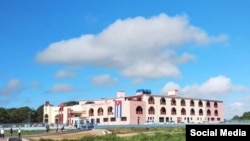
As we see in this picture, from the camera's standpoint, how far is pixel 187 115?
120 metres

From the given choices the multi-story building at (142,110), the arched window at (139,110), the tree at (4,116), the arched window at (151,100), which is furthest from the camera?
the tree at (4,116)

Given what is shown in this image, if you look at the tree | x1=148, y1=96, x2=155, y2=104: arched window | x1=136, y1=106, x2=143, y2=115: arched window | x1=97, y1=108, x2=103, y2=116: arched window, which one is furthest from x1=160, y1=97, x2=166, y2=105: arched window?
the tree

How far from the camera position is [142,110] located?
106500mm

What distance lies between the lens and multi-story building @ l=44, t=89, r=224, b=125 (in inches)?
4108

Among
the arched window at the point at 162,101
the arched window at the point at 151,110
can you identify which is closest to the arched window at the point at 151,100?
the arched window at the point at 151,110

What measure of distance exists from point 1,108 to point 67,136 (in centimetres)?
10969

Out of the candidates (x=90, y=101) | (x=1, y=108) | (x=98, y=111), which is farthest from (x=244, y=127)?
(x=1, y=108)

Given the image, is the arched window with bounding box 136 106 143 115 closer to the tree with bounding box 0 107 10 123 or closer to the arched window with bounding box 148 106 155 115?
the arched window with bounding box 148 106 155 115

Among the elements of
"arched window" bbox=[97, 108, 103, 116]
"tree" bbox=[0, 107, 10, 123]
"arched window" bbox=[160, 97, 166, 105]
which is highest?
"arched window" bbox=[160, 97, 166, 105]

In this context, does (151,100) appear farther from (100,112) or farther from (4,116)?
(4,116)

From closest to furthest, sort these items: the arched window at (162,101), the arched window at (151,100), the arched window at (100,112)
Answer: the arched window at (151,100) < the arched window at (100,112) < the arched window at (162,101)

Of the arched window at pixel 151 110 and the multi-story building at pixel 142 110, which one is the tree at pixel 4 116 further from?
the arched window at pixel 151 110

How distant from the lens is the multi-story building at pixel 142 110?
104331mm

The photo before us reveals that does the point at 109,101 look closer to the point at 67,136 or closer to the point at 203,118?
the point at 203,118
